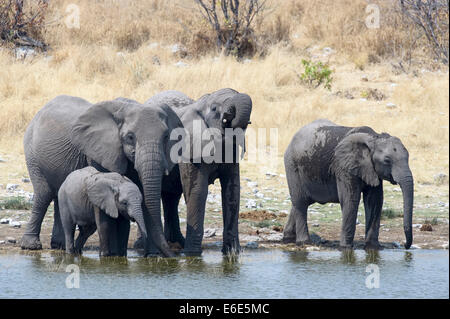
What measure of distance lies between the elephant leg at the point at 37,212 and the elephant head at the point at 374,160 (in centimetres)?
339

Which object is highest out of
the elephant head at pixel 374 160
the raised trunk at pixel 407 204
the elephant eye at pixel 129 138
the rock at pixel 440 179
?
the elephant eye at pixel 129 138

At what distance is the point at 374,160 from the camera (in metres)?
10.8

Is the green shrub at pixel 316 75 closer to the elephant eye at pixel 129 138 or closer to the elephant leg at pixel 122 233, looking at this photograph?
the elephant eye at pixel 129 138

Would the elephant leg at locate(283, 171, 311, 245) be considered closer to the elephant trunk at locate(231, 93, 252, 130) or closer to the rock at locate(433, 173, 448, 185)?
the elephant trunk at locate(231, 93, 252, 130)

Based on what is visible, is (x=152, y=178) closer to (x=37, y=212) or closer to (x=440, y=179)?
(x=37, y=212)

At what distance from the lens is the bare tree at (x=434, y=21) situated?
21016 mm

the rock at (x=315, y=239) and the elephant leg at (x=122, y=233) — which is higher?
the elephant leg at (x=122, y=233)

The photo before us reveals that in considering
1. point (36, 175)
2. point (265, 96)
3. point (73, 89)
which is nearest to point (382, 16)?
point (265, 96)

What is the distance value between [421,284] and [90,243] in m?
4.16

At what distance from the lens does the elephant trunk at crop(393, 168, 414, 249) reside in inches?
405

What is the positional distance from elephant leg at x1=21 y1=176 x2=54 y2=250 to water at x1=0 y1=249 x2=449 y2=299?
0.39 meters

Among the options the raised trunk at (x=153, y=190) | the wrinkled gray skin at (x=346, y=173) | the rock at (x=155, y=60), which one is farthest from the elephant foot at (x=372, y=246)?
the rock at (x=155, y=60)

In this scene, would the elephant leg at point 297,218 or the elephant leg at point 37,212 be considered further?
the elephant leg at point 297,218

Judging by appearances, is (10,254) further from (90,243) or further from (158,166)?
(158,166)
